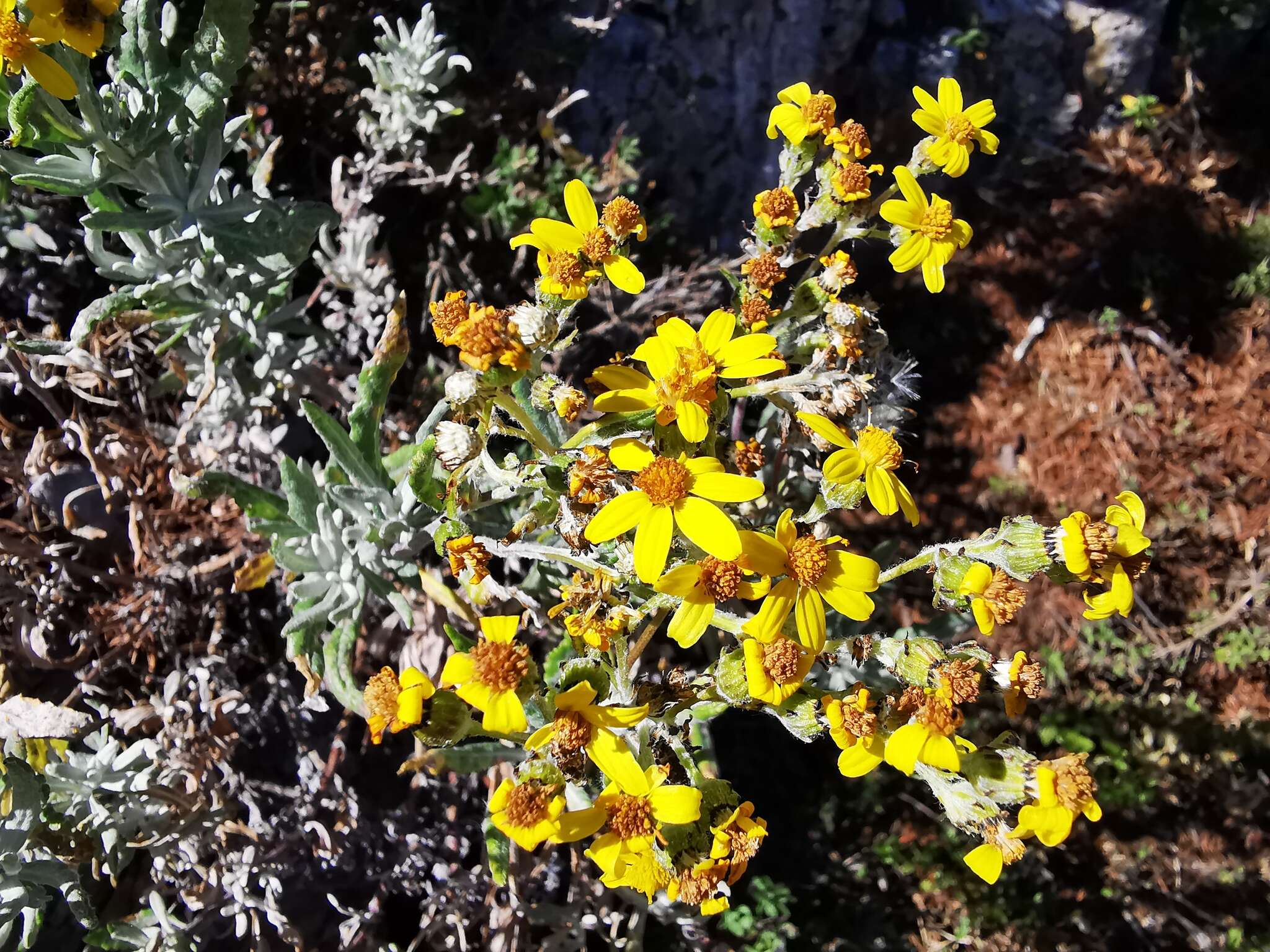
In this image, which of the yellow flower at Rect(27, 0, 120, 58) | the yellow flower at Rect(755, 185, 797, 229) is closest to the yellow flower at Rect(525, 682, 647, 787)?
the yellow flower at Rect(755, 185, 797, 229)

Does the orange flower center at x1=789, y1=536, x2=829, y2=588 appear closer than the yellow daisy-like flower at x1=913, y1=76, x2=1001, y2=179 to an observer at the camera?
Yes

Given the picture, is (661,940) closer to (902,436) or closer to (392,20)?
(902,436)

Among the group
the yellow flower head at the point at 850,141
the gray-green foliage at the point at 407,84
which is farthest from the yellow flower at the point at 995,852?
the gray-green foliage at the point at 407,84

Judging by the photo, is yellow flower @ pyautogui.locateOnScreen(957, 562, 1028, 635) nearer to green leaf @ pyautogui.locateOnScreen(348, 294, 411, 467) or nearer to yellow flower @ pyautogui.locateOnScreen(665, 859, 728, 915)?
yellow flower @ pyautogui.locateOnScreen(665, 859, 728, 915)

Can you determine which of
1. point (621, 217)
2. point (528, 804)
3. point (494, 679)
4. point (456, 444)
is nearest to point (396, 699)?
point (494, 679)

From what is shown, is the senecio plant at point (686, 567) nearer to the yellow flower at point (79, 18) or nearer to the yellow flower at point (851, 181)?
the yellow flower at point (851, 181)

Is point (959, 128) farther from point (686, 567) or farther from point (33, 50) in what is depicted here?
point (33, 50)

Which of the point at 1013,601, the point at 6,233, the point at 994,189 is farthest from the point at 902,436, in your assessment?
the point at 6,233
